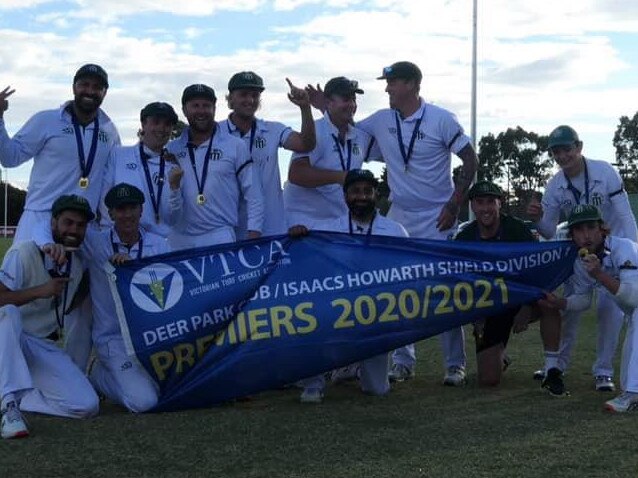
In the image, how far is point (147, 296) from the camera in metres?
6.53

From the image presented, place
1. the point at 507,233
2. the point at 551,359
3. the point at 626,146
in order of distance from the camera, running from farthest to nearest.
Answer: the point at 626,146 → the point at 507,233 → the point at 551,359

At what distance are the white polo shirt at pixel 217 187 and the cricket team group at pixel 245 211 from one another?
0.5 inches

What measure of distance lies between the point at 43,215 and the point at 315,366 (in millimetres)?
2613

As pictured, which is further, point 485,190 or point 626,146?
point 626,146

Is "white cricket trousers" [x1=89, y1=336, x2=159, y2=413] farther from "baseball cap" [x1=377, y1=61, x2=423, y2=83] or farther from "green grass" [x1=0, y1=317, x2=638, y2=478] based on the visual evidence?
"baseball cap" [x1=377, y1=61, x2=423, y2=83]

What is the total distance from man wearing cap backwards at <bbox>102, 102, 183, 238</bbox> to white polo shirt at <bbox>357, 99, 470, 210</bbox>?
2.18m

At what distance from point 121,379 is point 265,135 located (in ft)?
8.33

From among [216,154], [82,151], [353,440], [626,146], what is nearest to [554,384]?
[353,440]

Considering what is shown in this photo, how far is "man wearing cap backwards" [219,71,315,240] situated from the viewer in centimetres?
737

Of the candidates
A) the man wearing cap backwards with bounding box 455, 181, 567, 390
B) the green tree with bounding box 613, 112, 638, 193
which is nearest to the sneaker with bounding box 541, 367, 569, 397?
the man wearing cap backwards with bounding box 455, 181, 567, 390

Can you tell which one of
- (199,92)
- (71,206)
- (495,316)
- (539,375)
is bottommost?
(539,375)

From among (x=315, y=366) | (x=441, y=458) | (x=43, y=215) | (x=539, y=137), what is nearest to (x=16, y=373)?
(x=43, y=215)

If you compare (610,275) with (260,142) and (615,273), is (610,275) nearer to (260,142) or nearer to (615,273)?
(615,273)

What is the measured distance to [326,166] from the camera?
25.8 feet
